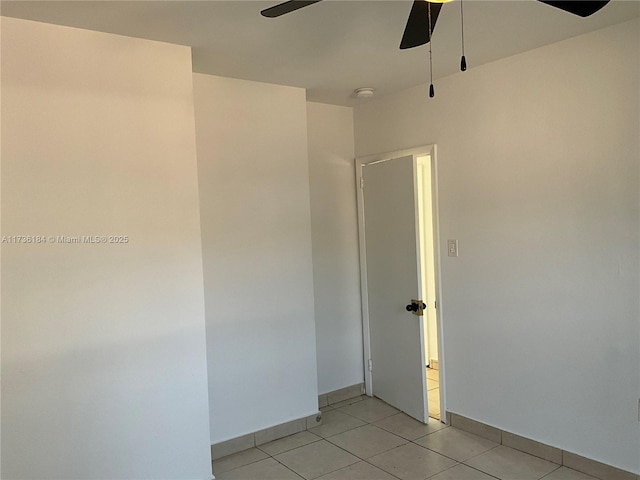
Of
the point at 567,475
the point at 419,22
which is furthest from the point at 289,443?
the point at 419,22

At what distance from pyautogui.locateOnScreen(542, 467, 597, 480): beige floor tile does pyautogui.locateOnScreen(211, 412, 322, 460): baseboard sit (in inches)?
61.8

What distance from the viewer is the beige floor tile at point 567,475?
2.73 meters

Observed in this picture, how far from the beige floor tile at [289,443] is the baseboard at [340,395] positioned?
0.50 metres

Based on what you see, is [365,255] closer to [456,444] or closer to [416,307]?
[416,307]

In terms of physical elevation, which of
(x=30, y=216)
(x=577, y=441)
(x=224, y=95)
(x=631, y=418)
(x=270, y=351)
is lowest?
(x=577, y=441)

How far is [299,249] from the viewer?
352 centimetres

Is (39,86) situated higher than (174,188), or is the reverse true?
(39,86)

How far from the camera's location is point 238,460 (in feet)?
10.2

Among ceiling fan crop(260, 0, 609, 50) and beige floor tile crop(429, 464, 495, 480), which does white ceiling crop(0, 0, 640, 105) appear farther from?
beige floor tile crop(429, 464, 495, 480)

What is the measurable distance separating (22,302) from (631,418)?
10.0 ft

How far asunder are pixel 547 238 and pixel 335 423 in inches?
78.1

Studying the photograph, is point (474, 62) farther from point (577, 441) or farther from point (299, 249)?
point (577, 441)

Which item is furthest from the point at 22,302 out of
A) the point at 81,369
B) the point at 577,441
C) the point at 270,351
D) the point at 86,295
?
the point at 577,441

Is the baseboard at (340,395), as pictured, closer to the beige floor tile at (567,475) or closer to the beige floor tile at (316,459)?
the beige floor tile at (316,459)
